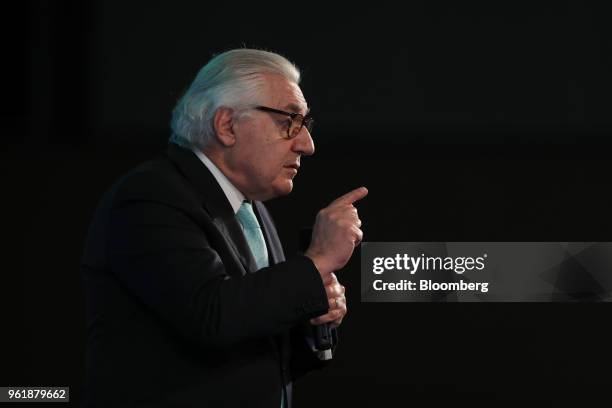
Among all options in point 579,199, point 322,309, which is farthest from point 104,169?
point 322,309

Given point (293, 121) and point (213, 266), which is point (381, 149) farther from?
point (213, 266)

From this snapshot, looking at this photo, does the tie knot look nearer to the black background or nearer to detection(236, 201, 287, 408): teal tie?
detection(236, 201, 287, 408): teal tie

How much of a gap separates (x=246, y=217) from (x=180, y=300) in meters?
0.34

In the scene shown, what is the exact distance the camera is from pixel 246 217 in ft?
4.42

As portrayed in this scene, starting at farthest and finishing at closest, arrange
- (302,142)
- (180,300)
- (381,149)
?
(381,149) < (302,142) < (180,300)

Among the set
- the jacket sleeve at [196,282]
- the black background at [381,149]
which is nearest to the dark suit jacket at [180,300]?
the jacket sleeve at [196,282]

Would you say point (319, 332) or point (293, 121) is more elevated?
point (293, 121)

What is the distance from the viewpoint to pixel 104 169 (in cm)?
317

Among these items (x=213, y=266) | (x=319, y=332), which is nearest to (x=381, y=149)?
(x=319, y=332)

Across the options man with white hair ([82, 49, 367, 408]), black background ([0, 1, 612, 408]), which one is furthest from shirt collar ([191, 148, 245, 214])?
black background ([0, 1, 612, 408])

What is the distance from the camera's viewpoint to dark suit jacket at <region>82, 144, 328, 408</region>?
1.02 m

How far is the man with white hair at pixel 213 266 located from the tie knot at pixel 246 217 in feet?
0.14

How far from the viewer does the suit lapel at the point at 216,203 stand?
3.83ft

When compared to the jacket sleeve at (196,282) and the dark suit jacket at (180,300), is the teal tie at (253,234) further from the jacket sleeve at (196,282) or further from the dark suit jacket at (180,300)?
the jacket sleeve at (196,282)
